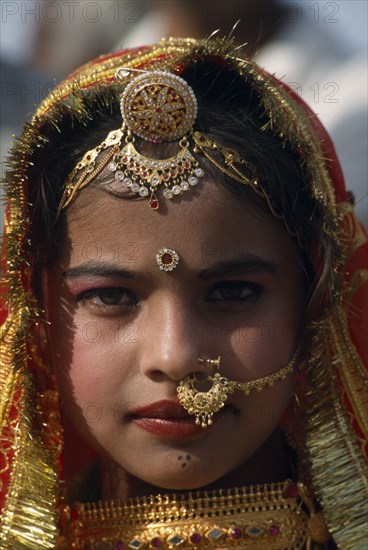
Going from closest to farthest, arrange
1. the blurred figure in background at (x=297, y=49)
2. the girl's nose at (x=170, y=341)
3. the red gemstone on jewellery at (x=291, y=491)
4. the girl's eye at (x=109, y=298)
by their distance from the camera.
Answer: the girl's nose at (x=170, y=341)
the girl's eye at (x=109, y=298)
the red gemstone on jewellery at (x=291, y=491)
the blurred figure in background at (x=297, y=49)

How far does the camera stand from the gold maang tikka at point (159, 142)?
1951mm

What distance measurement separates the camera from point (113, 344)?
196 cm

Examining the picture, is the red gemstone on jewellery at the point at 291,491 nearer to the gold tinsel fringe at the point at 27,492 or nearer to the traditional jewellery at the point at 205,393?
the traditional jewellery at the point at 205,393

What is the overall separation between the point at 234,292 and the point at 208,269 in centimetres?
12

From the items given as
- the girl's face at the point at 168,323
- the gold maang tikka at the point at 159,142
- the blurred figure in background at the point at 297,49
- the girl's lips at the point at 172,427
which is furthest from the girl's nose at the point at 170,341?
the blurred figure in background at the point at 297,49

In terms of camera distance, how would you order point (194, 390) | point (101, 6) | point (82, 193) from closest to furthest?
1. point (194, 390)
2. point (82, 193)
3. point (101, 6)

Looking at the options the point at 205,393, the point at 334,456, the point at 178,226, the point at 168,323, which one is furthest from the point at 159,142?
the point at 334,456

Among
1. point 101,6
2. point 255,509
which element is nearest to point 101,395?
point 255,509

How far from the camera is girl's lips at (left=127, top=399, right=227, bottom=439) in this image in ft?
6.32

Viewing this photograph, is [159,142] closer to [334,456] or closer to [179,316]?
[179,316]

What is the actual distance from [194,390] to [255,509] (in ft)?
1.30

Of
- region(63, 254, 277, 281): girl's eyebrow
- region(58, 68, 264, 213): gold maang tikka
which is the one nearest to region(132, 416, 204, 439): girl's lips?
region(63, 254, 277, 281): girl's eyebrow

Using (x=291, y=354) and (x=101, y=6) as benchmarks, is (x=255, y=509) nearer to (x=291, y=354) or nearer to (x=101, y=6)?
(x=291, y=354)

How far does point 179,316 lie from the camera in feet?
6.22
